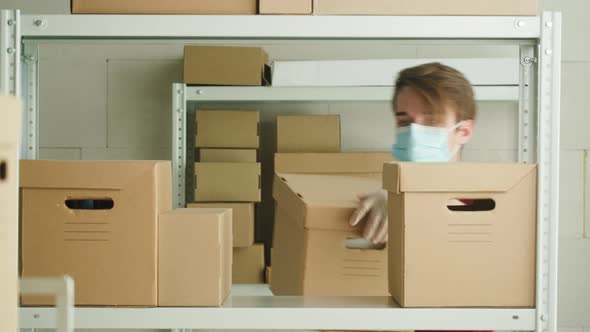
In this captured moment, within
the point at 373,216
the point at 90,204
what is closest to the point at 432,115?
the point at 373,216

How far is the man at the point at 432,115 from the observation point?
1568 millimetres

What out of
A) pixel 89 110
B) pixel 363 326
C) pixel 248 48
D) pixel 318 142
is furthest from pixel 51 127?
pixel 363 326

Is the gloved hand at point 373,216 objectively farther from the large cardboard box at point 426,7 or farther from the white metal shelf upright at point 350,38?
the large cardboard box at point 426,7

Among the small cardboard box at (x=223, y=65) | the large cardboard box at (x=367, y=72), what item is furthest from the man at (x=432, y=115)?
the small cardboard box at (x=223, y=65)

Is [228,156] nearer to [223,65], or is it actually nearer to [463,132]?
[223,65]

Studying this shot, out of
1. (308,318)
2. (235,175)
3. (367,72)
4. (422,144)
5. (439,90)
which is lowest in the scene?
(308,318)

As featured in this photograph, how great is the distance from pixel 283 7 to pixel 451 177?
428 mm

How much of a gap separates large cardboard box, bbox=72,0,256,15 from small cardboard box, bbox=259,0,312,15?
1.0 inches

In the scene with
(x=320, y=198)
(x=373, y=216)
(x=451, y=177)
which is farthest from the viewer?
(x=320, y=198)

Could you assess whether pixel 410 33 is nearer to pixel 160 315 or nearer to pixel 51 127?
pixel 160 315

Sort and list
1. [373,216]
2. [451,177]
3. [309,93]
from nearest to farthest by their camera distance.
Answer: [451,177] → [373,216] → [309,93]

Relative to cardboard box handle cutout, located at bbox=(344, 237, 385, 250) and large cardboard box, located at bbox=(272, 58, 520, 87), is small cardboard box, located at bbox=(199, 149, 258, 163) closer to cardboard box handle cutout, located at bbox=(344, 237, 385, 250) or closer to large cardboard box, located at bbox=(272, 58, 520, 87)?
large cardboard box, located at bbox=(272, 58, 520, 87)

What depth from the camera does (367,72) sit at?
2725 millimetres

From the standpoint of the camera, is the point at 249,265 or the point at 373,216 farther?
the point at 249,265
